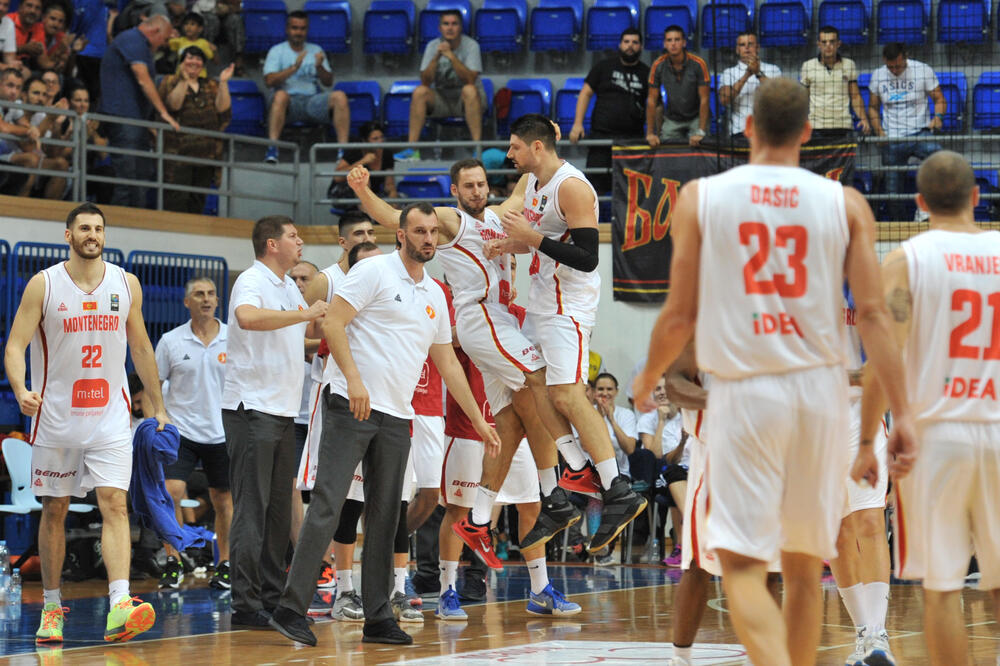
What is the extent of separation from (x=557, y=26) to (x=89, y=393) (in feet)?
36.3

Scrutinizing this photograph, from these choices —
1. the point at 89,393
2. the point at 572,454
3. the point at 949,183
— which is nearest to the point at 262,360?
the point at 89,393

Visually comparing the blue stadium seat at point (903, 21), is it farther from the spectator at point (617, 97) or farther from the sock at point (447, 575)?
the sock at point (447, 575)

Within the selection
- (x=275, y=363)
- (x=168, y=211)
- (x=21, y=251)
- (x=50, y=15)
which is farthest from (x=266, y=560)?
(x=50, y=15)

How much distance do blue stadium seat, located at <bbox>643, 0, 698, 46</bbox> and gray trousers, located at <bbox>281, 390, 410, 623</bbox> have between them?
10764mm

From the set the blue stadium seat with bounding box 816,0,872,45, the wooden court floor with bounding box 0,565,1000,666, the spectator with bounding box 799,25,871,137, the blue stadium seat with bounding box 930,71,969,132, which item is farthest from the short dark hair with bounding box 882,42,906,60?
the wooden court floor with bounding box 0,565,1000,666

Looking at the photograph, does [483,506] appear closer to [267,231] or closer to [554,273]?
[554,273]

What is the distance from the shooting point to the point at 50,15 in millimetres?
15547

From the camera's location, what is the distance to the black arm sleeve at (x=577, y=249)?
24.8 ft

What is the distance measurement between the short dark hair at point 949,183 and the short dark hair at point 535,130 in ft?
10.8

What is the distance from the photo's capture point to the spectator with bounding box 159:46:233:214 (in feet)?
49.0

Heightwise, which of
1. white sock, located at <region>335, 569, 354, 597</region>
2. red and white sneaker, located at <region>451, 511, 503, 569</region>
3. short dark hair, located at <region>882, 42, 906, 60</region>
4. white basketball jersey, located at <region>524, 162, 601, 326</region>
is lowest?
white sock, located at <region>335, 569, 354, 597</region>

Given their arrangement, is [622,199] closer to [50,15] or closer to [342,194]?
[342,194]

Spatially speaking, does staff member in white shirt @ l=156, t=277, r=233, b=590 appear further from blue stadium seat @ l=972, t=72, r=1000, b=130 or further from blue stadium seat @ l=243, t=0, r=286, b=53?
blue stadium seat @ l=972, t=72, r=1000, b=130

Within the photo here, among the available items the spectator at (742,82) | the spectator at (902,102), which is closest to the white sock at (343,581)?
the spectator at (742,82)
